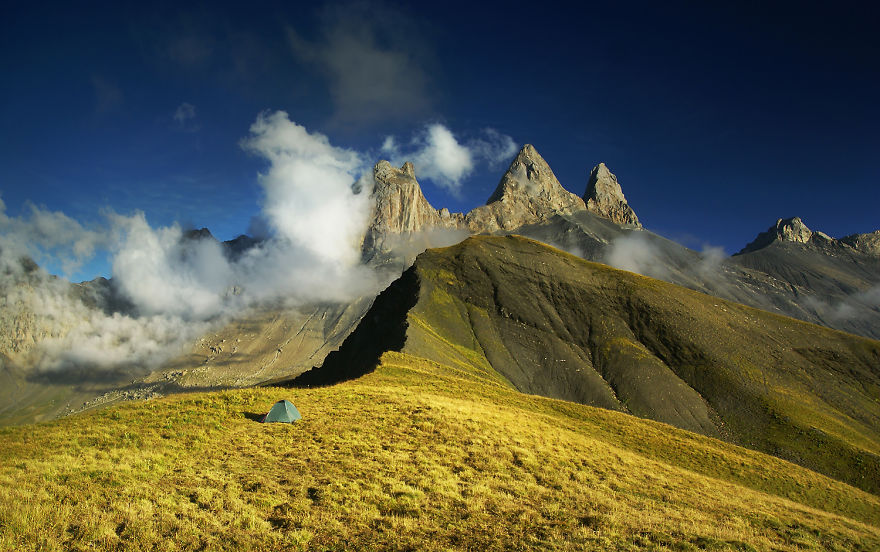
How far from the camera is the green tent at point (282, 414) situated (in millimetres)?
27578

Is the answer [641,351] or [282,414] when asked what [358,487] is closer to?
[282,414]

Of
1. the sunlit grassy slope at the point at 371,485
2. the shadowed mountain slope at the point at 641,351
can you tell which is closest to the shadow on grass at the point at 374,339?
the shadowed mountain slope at the point at 641,351

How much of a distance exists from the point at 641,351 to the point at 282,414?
98.9m

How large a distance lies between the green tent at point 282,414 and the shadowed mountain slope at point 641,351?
34.4 meters

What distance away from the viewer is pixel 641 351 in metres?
102

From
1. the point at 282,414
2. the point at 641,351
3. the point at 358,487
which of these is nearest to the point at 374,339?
the point at 282,414


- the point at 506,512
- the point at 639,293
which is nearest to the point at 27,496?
the point at 506,512

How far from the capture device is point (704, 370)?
92.9m

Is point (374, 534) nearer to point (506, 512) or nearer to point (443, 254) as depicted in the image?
point (506, 512)

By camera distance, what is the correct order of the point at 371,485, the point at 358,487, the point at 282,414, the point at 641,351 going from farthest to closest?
the point at 641,351, the point at 282,414, the point at 371,485, the point at 358,487

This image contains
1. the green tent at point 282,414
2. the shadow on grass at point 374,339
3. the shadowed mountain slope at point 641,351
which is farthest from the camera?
the shadow on grass at point 374,339

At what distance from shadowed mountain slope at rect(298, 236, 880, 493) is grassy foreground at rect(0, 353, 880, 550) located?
1439 inches

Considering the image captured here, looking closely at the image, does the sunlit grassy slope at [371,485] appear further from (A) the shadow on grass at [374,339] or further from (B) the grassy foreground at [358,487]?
(A) the shadow on grass at [374,339]

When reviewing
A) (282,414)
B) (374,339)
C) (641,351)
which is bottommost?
(282,414)
